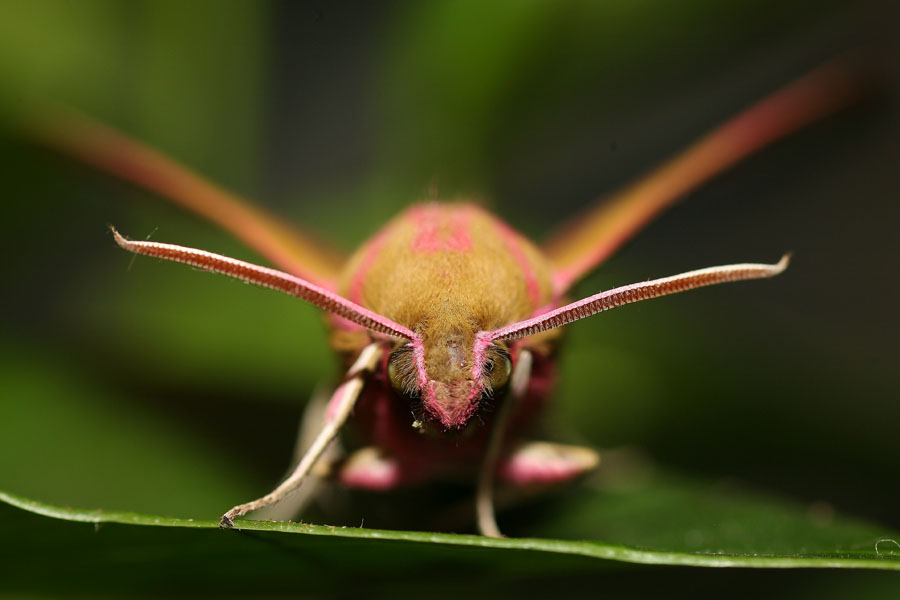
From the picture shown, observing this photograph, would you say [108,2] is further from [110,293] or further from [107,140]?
[110,293]

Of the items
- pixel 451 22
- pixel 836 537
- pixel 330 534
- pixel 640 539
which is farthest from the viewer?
pixel 451 22

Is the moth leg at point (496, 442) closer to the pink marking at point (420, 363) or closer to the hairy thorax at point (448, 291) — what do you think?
the hairy thorax at point (448, 291)

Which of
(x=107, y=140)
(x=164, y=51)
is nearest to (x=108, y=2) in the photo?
(x=164, y=51)

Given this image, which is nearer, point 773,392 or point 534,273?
point 534,273

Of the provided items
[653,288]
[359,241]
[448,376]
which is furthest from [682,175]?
[359,241]

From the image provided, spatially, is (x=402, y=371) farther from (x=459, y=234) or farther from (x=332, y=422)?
(x=459, y=234)

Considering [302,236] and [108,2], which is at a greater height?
[108,2]

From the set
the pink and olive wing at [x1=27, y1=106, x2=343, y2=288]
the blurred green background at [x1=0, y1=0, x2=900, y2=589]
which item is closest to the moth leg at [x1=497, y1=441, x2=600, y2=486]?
the blurred green background at [x1=0, y1=0, x2=900, y2=589]

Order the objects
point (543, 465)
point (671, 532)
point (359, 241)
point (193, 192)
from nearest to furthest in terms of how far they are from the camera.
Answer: point (543, 465), point (671, 532), point (193, 192), point (359, 241)
